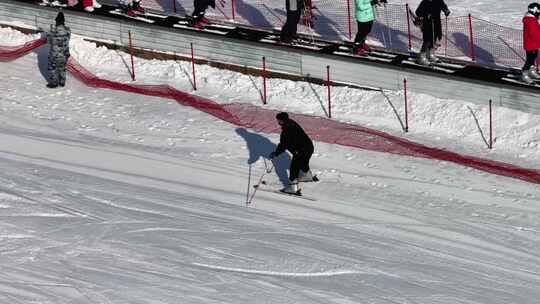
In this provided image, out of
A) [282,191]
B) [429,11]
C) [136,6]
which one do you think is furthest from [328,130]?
[136,6]

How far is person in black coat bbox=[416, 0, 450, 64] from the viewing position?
2786 cm

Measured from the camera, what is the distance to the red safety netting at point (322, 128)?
82.8ft

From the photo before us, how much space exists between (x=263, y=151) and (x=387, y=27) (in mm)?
6731

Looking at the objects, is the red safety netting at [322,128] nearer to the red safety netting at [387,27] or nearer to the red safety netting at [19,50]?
the red safety netting at [19,50]

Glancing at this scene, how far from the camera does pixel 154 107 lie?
2830cm

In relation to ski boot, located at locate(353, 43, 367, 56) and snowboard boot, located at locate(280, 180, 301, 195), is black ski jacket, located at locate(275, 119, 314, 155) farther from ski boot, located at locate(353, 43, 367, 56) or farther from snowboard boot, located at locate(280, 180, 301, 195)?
ski boot, located at locate(353, 43, 367, 56)

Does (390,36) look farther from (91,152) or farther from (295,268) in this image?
(295,268)

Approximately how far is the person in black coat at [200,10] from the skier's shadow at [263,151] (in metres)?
4.97

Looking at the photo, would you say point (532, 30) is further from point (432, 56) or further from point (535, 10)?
point (432, 56)

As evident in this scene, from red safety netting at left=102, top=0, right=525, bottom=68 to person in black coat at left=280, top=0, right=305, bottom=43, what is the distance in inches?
42.7

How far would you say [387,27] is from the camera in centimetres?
3147

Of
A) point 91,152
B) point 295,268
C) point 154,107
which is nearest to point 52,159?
point 91,152

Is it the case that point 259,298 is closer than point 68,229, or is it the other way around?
point 259,298

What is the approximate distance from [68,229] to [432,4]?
9515 mm
